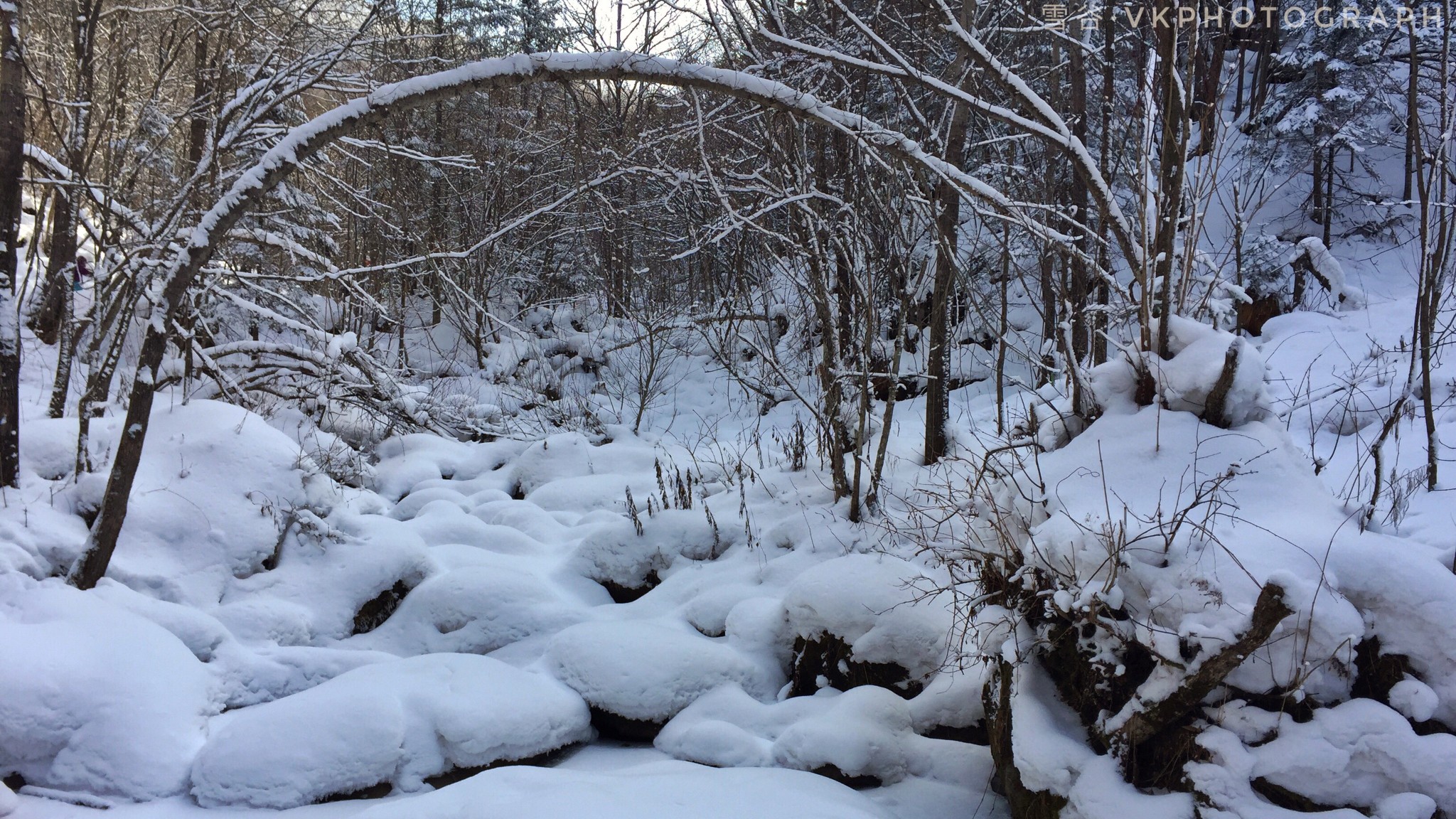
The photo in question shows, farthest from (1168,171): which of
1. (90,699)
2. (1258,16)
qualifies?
(1258,16)

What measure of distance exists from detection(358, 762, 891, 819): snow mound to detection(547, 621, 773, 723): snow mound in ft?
2.29

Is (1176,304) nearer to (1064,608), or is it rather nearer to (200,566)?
(1064,608)

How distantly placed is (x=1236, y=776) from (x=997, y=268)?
9377 millimetres

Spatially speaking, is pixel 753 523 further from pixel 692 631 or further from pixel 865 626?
pixel 865 626

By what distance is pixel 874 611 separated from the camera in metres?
4.64

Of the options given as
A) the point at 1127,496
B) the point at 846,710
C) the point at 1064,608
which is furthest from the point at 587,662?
the point at 1127,496

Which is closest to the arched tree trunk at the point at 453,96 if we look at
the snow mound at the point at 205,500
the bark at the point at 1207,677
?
the snow mound at the point at 205,500

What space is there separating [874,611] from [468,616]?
8.44 feet

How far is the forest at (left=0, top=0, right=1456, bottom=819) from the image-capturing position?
9.78 ft

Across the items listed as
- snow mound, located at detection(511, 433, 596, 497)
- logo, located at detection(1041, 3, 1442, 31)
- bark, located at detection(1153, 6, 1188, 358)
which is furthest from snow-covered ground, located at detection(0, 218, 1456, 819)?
logo, located at detection(1041, 3, 1442, 31)

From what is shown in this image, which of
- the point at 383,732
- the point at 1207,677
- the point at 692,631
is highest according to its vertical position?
the point at 1207,677

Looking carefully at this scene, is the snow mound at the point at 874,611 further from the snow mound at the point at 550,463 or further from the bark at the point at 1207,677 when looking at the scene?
the snow mound at the point at 550,463

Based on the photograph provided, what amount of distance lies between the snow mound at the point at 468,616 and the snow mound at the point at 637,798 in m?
1.52

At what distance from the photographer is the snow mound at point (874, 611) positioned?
14.8 feet
